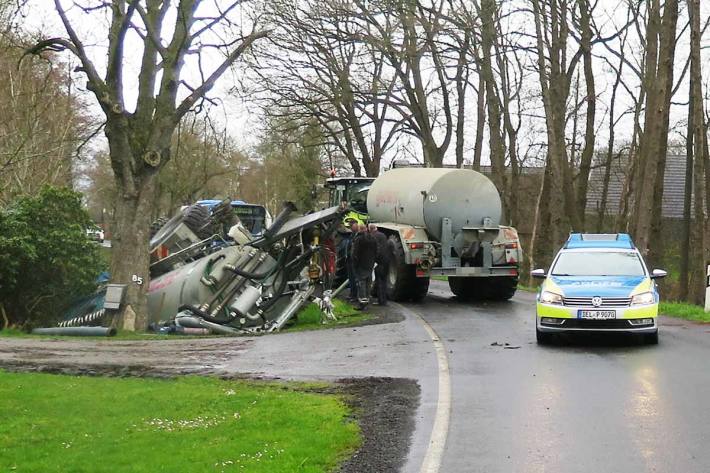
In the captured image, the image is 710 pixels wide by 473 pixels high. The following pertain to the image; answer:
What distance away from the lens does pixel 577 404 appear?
364 inches

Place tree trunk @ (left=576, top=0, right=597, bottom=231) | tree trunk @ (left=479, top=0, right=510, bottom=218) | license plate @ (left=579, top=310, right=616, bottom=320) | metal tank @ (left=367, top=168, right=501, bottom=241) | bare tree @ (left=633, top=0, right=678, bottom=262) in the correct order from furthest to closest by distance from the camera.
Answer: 1. tree trunk @ (left=576, top=0, right=597, bottom=231)
2. tree trunk @ (left=479, top=0, right=510, bottom=218)
3. bare tree @ (left=633, top=0, right=678, bottom=262)
4. metal tank @ (left=367, top=168, right=501, bottom=241)
5. license plate @ (left=579, top=310, right=616, bottom=320)

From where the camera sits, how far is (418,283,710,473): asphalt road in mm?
7117

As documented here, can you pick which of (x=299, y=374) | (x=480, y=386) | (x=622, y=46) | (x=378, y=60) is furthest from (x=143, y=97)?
(x=622, y=46)

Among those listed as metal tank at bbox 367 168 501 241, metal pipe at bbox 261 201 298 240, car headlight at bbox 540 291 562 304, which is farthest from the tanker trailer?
car headlight at bbox 540 291 562 304

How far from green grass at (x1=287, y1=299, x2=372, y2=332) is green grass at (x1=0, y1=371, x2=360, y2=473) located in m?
7.17

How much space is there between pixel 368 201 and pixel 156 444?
54.4 ft

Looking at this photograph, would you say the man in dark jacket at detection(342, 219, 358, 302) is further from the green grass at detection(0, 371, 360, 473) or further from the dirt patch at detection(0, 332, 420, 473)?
the green grass at detection(0, 371, 360, 473)

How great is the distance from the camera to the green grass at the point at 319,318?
59.7 feet

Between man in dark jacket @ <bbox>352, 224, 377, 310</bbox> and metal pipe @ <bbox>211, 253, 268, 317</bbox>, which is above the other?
man in dark jacket @ <bbox>352, 224, 377, 310</bbox>

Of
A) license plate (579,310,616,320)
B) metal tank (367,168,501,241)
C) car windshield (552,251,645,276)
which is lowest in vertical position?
license plate (579,310,616,320)

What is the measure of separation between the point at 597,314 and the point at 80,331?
1020 centimetres

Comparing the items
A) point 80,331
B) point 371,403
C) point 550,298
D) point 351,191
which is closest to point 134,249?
point 80,331

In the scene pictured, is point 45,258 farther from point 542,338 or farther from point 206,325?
point 542,338

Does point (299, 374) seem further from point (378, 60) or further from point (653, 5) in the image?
point (378, 60)
